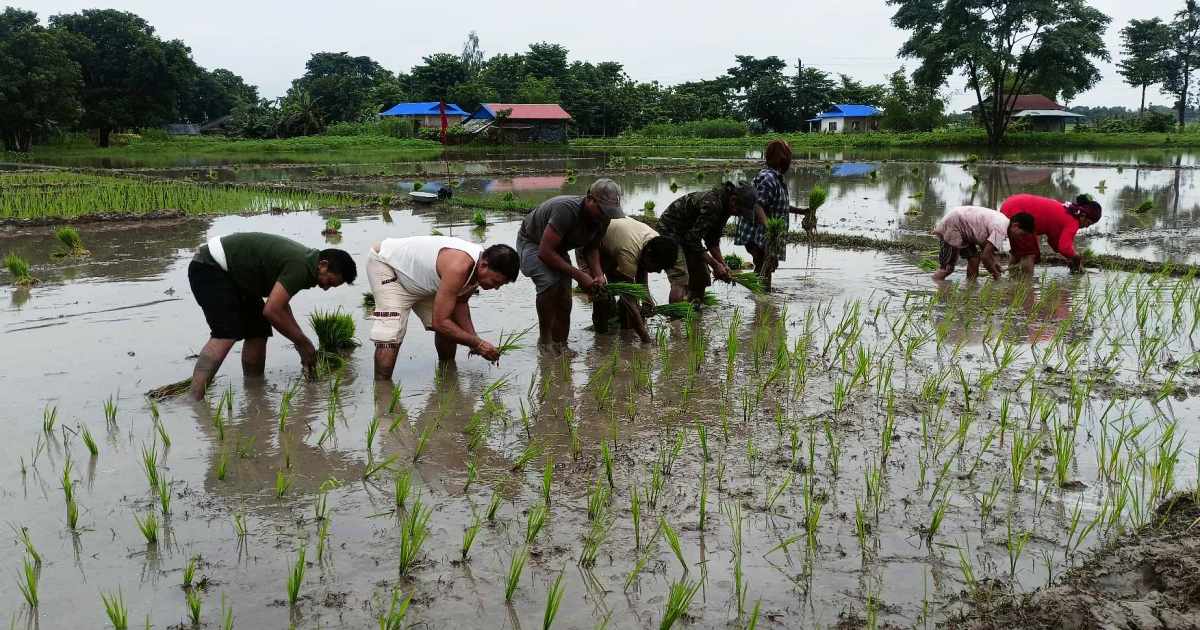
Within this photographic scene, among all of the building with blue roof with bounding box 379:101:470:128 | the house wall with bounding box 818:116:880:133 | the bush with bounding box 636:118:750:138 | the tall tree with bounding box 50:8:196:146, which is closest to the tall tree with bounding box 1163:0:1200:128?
the house wall with bounding box 818:116:880:133

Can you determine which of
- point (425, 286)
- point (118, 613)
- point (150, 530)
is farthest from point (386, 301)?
point (118, 613)

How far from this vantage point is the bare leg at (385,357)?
4.73m

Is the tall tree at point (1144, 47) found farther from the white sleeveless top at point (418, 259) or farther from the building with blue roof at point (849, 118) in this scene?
the white sleeveless top at point (418, 259)

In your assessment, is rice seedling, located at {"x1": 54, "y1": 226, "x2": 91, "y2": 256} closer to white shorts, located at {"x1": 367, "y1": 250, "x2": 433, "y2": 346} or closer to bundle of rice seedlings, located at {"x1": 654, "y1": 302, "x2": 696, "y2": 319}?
white shorts, located at {"x1": 367, "y1": 250, "x2": 433, "y2": 346}

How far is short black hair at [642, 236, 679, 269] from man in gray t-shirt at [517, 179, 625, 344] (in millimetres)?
288

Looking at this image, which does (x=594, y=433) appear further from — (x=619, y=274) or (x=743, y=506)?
(x=619, y=274)

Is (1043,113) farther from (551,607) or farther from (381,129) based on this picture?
(551,607)

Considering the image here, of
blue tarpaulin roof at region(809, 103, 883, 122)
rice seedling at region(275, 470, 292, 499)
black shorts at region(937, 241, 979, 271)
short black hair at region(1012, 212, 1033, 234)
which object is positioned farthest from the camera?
blue tarpaulin roof at region(809, 103, 883, 122)

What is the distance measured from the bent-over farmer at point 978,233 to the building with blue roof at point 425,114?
134 feet

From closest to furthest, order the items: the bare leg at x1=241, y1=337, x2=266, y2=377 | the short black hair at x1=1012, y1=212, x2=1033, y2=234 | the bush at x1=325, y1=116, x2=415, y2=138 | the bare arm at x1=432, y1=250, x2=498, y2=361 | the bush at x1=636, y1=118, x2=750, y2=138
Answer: the bare arm at x1=432, y1=250, x2=498, y2=361 → the bare leg at x1=241, y1=337, x2=266, y2=377 → the short black hair at x1=1012, y1=212, x2=1033, y2=234 → the bush at x1=325, y1=116, x2=415, y2=138 → the bush at x1=636, y1=118, x2=750, y2=138

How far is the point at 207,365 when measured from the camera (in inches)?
178

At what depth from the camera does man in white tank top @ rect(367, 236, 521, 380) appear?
4.50m

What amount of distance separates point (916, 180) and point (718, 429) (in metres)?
16.8

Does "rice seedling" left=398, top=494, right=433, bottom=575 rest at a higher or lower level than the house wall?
lower
